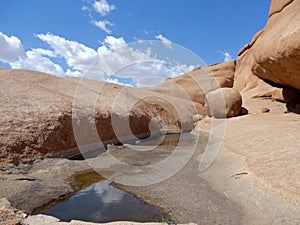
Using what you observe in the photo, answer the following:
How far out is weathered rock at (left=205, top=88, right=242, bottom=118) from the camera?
19.5m

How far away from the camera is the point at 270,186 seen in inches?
249

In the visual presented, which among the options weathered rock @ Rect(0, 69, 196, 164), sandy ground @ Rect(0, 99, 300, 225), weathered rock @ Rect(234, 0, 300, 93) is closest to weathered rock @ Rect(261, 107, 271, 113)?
weathered rock @ Rect(234, 0, 300, 93)

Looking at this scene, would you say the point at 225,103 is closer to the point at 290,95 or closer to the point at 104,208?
the point at 290,95

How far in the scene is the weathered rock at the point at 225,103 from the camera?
19.5 metres

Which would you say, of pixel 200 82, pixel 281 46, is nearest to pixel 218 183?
pixel 281 46

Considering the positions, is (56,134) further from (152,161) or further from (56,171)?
(152,161)

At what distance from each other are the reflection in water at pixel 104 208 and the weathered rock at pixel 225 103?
1407 cm

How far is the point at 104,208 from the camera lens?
21.3 ft

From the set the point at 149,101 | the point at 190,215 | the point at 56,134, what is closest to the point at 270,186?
the point at 190,215

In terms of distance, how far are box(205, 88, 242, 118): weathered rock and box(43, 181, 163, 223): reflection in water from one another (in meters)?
14.1

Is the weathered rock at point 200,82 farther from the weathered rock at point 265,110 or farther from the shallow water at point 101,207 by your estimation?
the shallow water at point 101,207

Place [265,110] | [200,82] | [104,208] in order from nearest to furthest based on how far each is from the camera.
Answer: [104,208], [265,110], [200,82]

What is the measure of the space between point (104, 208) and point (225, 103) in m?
15.5

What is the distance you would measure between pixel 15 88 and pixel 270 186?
14.1 m
